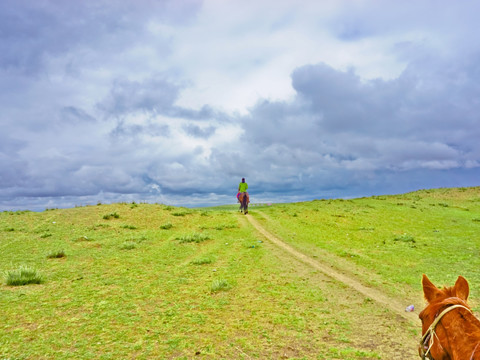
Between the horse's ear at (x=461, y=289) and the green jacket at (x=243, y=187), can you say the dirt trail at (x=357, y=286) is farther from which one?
the green jacket at (x=243, y=187)

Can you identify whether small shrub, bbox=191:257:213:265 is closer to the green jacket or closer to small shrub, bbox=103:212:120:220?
small shrub, bbox=103:212:120:220

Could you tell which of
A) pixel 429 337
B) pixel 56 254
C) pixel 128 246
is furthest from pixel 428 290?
pixel 56 254

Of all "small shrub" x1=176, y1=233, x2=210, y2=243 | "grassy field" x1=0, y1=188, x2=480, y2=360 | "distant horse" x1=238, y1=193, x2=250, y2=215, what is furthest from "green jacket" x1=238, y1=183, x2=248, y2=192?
"small shrub" x1=176, y1=233, x2=210, y2=243

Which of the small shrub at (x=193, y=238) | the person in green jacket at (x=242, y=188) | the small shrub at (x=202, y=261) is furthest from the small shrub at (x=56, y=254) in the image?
the person in green jacket at (x=242, y=188)

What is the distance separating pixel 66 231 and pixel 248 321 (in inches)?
660

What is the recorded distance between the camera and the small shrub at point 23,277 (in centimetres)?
941

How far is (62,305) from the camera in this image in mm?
7754

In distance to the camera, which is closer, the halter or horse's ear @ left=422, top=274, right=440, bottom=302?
the halter

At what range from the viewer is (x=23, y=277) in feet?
31.3

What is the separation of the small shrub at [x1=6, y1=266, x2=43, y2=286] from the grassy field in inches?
2.4

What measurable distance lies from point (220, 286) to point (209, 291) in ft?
1.30

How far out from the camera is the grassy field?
233 inches

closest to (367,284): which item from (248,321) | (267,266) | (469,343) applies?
(267,266)

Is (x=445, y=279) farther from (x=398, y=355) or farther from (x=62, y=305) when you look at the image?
(x=62, y=305)
